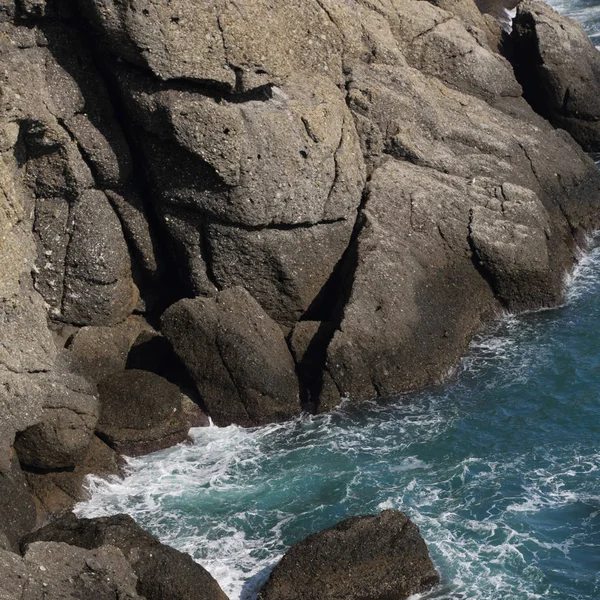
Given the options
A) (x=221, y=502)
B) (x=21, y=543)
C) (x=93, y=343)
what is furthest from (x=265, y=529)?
(x=93, y=343)

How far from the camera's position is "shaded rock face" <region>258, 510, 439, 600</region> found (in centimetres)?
1747

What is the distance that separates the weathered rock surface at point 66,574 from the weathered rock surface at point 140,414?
17.4ft

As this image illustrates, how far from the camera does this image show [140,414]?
22953 mm

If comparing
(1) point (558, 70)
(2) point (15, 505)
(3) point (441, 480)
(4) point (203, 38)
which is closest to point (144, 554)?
(2) point (15, 505)

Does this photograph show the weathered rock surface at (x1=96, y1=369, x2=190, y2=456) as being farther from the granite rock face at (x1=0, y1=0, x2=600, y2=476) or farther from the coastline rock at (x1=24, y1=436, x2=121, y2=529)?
the coastline rock at (x1=24, y1=436, x2=121, y2=529)

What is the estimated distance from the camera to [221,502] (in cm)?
2100

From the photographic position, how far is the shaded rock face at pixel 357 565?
1747 centimetres

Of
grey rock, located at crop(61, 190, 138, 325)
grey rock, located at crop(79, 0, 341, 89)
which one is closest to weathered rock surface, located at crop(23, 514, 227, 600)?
grey rock, located at crop(61, 190, 138, 325)

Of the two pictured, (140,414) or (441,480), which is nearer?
(441,480)

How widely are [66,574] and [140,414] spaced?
635 cm

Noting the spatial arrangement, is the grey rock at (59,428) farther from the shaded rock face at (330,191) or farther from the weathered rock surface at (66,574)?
the weathered rock surface at (66,574)

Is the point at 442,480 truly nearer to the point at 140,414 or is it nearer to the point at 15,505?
the point at 140,414

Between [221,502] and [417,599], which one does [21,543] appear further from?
[417,599]

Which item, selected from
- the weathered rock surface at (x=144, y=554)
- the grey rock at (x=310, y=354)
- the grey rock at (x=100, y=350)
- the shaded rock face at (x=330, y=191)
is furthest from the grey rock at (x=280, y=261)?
the weathered rock surface at (x=144, y=554)
